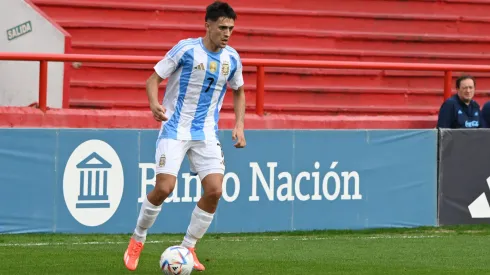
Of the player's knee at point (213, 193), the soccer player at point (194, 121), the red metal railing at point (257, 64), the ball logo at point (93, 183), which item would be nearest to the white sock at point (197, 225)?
the soccer player at point (194, 121)

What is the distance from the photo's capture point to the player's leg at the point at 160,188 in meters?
8.44

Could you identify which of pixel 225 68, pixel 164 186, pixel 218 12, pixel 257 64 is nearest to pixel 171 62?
pixel 225 68

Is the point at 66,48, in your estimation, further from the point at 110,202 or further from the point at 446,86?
the point at 446,86

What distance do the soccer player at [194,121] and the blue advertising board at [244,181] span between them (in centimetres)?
248

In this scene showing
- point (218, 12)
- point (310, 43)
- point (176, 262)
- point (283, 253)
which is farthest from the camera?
point (310, 43)

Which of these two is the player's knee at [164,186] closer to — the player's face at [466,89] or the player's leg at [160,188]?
the player's leg at [160,188]

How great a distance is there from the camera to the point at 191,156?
8688 millimetres

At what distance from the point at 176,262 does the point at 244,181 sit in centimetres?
376

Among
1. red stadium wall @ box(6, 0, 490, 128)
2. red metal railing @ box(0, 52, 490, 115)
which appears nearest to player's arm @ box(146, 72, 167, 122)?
red metal railing @ box(0, 52, 490, 115)

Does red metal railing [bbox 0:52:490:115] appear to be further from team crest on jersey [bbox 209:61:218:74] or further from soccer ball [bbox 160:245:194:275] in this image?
soccer ball [bbox 160:245:194:275]

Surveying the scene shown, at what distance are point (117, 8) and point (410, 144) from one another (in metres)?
4.78

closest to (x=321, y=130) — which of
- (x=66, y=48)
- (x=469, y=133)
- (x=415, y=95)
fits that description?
(x=469, y=133)

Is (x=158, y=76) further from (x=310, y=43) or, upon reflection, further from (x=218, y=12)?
(x=310, y=43)

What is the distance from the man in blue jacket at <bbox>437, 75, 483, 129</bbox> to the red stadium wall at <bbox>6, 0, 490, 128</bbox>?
1.31 meters
